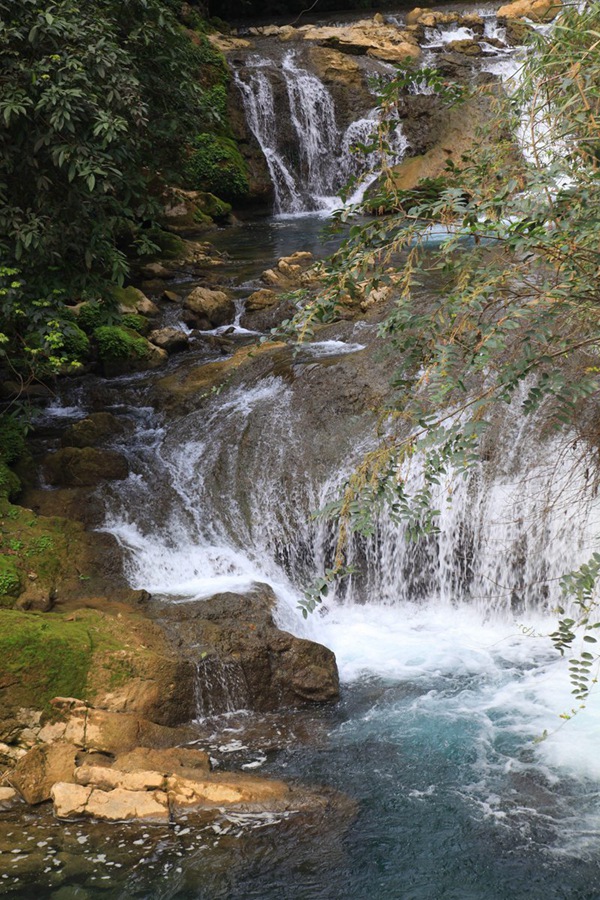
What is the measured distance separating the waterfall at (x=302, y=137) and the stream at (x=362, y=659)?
1012cm

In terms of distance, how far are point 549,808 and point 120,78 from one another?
7.10 meters

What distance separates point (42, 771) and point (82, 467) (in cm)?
419

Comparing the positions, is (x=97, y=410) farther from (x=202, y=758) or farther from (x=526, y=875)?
(x=526, y=875)

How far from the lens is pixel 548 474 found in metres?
8.18

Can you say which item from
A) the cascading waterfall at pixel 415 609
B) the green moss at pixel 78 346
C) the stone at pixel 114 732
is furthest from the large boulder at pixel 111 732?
the green moss at pixel 78 346

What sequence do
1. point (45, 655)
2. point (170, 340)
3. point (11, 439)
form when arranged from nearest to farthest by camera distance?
point (45, 655) → point (11, 439) → point (170, 340)

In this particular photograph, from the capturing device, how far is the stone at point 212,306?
13.4 meters

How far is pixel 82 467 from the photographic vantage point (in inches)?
372

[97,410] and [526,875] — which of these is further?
[97,410]

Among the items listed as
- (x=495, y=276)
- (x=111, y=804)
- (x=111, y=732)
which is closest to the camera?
(x=495, y=276)

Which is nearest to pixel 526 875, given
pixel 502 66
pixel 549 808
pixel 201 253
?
pixel 549 808

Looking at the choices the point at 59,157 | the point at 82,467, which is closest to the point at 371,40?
the point at 82,467

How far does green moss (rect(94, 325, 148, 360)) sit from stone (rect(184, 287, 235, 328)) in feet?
4.63

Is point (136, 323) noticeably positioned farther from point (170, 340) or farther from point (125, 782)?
point (125, 782)
